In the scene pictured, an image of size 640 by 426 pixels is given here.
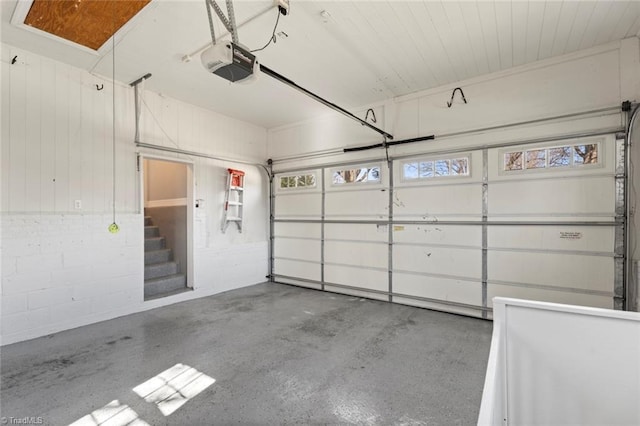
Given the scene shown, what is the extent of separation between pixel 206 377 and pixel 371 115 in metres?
4.43

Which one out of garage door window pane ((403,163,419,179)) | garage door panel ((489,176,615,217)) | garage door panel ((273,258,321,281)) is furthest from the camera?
garage door panel ((273,258,321,281))

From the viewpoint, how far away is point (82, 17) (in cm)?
275

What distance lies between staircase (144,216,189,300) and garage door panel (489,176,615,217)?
5057 millimetres

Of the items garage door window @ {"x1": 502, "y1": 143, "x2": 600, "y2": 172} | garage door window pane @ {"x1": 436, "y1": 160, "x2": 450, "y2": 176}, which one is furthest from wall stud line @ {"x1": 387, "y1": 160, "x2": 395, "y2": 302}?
garage door window @ {"x1": 502, "y1": 143, "x2": 600, "y2": 172}

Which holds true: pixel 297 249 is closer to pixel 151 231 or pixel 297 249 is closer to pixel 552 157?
pixel 151 231

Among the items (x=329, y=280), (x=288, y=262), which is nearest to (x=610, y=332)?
(x=329, y=280)

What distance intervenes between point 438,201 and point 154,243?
16.9 ft

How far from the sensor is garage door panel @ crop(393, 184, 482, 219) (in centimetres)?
410

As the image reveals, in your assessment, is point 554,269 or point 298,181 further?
point 298,181

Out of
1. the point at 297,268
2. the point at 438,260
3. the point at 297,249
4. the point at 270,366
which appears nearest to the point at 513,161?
the point at 438,260

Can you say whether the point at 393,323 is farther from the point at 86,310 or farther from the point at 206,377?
the point at 86,310

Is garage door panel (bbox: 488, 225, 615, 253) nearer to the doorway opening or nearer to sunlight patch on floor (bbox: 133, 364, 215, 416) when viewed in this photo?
sunlight patch on floor (bbox: 133, 364, 215, 416)

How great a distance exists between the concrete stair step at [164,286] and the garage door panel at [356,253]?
2.60 metres

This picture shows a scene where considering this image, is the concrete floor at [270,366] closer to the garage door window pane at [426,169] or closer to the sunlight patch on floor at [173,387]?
the sunlight patch on floor at [173,387]
